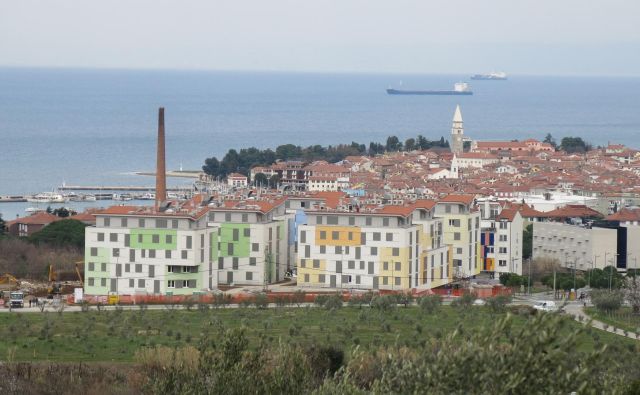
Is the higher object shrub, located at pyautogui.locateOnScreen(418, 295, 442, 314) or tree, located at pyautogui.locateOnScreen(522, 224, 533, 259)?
tree, located at pyautogui.locateOnScreen(522, 224, 533, 259)

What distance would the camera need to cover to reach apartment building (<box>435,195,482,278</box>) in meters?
35.5

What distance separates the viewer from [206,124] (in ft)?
416

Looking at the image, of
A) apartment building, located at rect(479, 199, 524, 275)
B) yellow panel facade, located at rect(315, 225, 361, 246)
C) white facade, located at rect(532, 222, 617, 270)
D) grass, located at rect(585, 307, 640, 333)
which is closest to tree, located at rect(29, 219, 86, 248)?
yellow panel facade, located at rect(315, 225, 361, 246)

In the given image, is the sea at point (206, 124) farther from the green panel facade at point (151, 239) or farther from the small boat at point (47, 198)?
the green panel facade at point (151, 239)

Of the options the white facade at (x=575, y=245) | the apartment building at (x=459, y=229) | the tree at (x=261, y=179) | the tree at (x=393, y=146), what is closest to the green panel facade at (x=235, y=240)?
the apartment building at (x=459, y=229)

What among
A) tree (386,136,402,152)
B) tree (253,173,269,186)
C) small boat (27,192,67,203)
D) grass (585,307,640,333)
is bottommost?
grass (585,307,640,333)

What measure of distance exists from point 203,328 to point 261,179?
4002 centimetres

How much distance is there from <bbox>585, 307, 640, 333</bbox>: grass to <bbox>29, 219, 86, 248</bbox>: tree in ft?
44.1

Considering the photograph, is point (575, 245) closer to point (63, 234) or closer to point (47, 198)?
point (63, 234)

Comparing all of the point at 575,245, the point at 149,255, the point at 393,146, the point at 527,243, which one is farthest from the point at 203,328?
the point at 393,146

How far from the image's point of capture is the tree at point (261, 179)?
210ft

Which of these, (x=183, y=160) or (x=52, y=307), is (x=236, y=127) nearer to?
(x=183, y=160)

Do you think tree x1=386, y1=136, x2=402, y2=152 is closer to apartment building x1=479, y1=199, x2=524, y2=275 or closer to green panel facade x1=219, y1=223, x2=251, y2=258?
apartment building x1=479, y1=199, x2=524, y2=275

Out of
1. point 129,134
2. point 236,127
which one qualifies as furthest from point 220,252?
point 236,127
